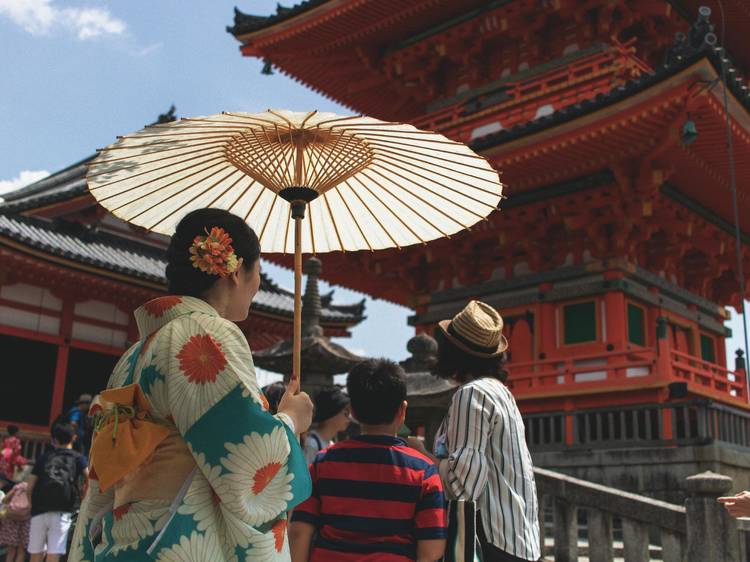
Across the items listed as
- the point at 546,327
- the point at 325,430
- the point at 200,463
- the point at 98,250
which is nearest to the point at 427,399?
the point at 325,430

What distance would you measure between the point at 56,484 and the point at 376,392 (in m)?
4.69

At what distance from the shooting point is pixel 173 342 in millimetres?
1838

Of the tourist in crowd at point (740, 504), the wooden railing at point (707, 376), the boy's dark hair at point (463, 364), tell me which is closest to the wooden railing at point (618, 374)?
the wooden railing at point (707, 376)

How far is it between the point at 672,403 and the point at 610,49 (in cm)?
535

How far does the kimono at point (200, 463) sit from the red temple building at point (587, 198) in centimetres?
782

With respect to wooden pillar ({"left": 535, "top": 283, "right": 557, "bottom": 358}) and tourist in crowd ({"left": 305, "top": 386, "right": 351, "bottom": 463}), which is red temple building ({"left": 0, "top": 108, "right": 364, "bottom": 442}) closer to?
wooden pillar ({"left": 535, "top": 283, "right": 557, "bottom": 358})

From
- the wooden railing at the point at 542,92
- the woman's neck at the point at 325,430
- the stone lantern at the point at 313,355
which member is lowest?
the woman's neck at the point at 325,430

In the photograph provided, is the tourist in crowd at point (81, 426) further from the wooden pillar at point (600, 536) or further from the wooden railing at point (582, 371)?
the wooden railing at point (582, 371)

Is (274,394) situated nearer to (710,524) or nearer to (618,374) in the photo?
(710,524)

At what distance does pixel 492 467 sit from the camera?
8.63ft

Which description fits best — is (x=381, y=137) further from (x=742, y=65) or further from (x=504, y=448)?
(x=742, y=65)

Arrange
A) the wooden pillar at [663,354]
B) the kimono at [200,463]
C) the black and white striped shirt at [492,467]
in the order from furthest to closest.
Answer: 1. the wooden pillar at [663,354]
2. the black and white striped shirt at [492,467]
3. the kimono at [200,463]

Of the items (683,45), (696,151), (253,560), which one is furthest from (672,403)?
(253,560)

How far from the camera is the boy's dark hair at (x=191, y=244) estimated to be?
2000 mm
